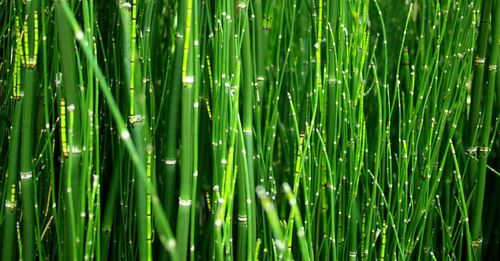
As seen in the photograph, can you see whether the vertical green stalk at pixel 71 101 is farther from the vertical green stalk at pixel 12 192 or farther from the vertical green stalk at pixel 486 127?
the vertical green stalk at pixel 486 127

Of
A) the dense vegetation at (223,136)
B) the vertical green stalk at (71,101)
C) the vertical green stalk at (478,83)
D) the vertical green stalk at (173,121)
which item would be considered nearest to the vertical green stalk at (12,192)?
the dense vegetation at (223,136)

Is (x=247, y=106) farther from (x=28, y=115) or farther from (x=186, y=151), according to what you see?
(x=28, y=115)

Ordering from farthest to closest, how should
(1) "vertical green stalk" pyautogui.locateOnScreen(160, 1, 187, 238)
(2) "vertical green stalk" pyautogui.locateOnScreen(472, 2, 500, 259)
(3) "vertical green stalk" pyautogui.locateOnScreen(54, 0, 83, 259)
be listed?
(2) "vertical green stalk" pyautogui.locateOnScreen(472, 2, 500, 259)
(1) "vertical green stalk" pyautogui.locateOnScreen(160, 1, 187, 238)
(3) "vertical green stalk" pyautogui.locateOnScreen(54, 0, 83, 259)

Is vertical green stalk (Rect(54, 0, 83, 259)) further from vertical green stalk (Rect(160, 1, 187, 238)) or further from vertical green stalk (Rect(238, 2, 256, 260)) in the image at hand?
vertical green stalk (Rect(238, 2, 256, 260))

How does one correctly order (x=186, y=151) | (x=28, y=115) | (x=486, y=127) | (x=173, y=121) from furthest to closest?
(x=486, y=127)
(x=173, y=121)
(x=28, y=115)
(x=186, y=151)

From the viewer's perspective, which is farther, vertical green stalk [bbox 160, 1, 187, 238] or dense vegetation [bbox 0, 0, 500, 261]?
vertical green stalk [bbox 160, 1, 187, 238]

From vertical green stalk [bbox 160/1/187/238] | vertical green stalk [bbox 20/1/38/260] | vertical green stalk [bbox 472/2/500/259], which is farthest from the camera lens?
vertical green stalk [bbox 472/2/500/259]

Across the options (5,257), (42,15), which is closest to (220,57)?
(42,15)

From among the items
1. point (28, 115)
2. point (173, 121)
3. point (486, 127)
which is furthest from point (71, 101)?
point (486, 127)

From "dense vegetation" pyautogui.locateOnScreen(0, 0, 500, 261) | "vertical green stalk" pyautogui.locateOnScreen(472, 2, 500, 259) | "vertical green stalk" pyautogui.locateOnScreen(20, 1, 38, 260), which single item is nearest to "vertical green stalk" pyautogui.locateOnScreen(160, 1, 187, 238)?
"dense vegetation" pyautogui.locateOnScreen(0, 0, 500, 261)
